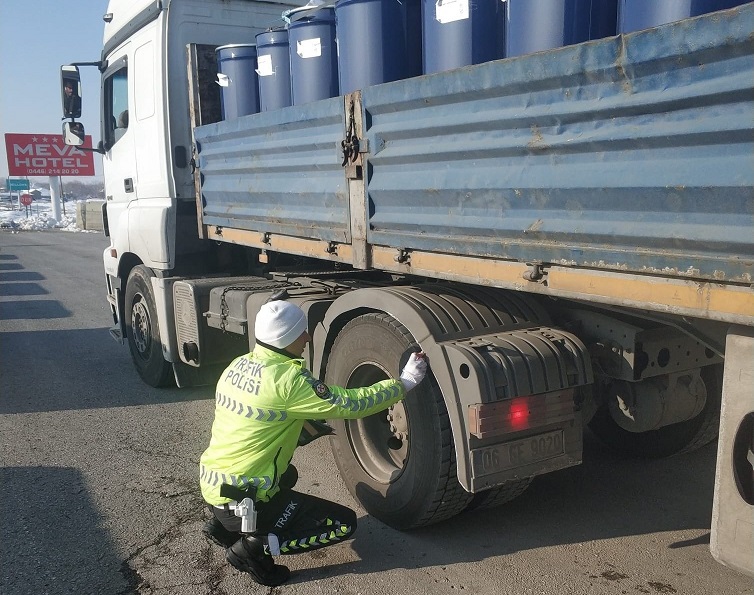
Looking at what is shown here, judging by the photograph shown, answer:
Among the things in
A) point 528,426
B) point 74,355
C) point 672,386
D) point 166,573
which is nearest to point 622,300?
point 528,426

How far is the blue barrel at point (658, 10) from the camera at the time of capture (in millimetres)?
2188

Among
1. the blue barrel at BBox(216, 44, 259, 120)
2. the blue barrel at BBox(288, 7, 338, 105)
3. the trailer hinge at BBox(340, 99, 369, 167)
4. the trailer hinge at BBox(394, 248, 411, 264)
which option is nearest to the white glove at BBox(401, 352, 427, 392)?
the trailer hinge at BBox(394, 248, 411, 264)

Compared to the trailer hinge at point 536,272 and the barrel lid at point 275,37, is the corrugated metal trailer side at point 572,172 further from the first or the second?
the barrel lid at point 275,37

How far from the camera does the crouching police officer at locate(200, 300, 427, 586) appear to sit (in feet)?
9.49

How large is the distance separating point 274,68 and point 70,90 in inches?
113

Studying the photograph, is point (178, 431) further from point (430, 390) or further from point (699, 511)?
point (699, 511)

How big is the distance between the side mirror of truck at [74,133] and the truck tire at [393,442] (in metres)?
4.13

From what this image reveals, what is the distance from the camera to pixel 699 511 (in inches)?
138

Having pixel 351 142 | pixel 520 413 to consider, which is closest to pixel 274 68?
pixel 351 142

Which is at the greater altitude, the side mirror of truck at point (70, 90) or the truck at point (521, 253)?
the side mirror of truck at point (70, 90)

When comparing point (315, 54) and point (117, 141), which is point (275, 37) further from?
point (117, 141)

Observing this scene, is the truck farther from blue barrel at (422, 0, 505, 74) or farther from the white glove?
blue barrel at (422, 0, 505, 74)

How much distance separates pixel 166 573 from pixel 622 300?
2.29m

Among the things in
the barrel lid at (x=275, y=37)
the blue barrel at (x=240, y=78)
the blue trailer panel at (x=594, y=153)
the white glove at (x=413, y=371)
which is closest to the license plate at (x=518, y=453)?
the white glove at (x=413, y=371)
